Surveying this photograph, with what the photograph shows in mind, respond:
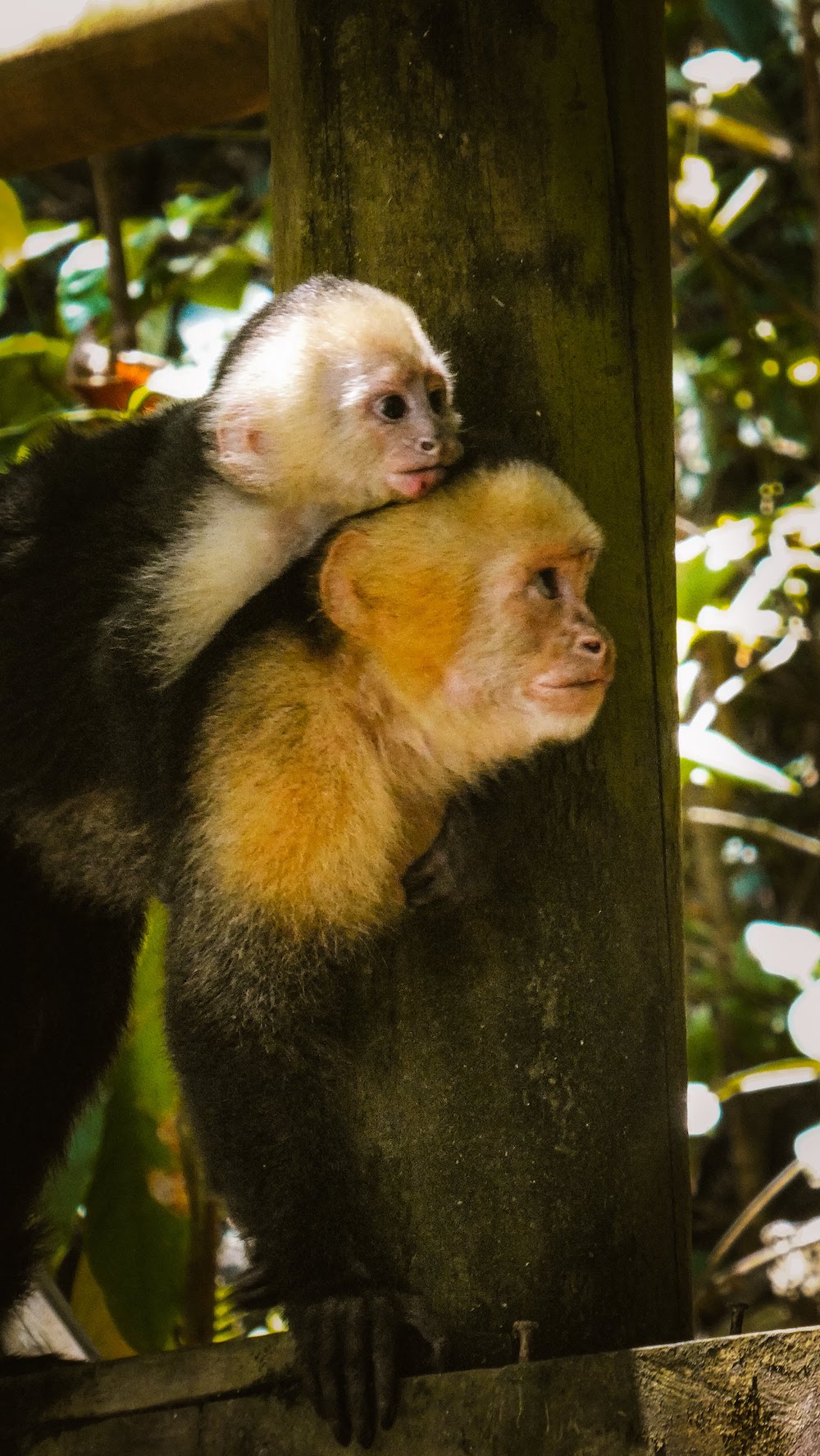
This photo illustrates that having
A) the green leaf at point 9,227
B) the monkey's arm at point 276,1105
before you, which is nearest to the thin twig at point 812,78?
the green leaf at point 9,227

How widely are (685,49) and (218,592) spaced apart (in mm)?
3519

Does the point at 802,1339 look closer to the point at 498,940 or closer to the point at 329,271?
the point at 498,940

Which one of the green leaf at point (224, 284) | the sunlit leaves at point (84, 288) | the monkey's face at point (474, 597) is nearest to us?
the monkey's face at point (474, 597)

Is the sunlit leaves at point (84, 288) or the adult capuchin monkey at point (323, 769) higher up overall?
the sunlit leaves at point (84, 288)

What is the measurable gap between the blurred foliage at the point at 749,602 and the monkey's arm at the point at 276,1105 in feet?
3.26

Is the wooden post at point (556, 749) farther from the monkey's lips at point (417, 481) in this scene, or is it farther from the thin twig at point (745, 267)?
the thin twig at point (745, 267)

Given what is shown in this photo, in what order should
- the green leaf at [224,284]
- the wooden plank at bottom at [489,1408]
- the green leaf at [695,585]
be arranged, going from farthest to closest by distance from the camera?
1. the green leaf at [224,284]
2. the green leaf at [695,585]
3. the wooden plank at bottom at [489,1408]

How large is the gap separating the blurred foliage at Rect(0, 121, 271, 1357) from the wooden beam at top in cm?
45

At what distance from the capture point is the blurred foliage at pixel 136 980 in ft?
7.35

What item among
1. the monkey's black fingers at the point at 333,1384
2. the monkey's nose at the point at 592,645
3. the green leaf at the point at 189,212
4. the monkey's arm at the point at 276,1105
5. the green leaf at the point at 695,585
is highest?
the green leaf at the point at 189,212

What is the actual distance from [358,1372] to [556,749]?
66cm

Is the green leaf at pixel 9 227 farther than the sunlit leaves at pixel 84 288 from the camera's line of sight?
No

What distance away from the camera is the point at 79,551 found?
1.91 meters

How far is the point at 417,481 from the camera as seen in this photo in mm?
1765
